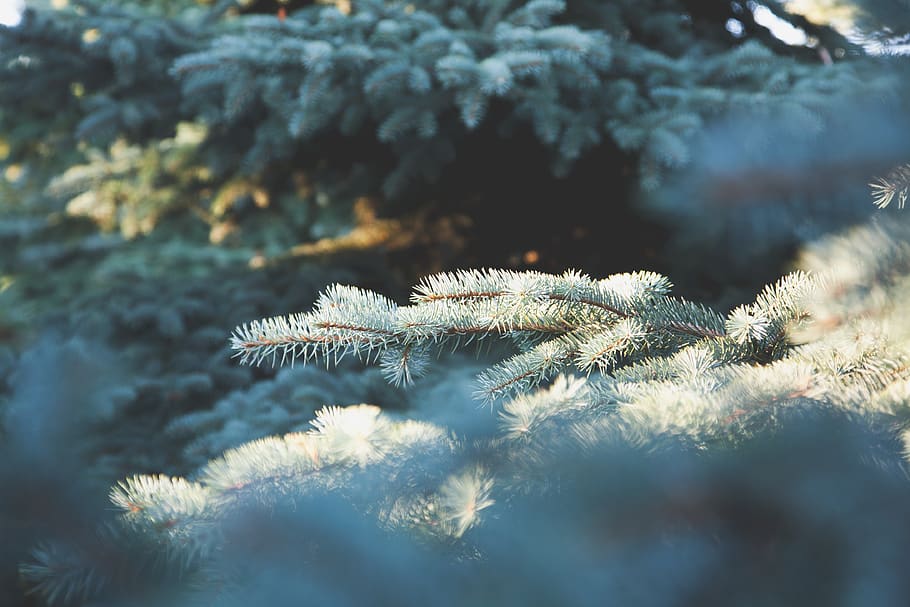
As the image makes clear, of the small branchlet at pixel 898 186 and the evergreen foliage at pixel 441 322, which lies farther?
the small branchlet at pixel 898 186

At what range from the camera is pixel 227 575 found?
66cm

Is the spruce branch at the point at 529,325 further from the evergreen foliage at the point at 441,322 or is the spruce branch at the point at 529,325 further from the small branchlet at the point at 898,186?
the small branchlet at the point at 898,186

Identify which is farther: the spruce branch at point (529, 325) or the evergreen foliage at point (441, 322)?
the spruce branch at point (529, 325)

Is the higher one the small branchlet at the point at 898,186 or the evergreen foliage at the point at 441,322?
the small branchlet at the point at 898,186

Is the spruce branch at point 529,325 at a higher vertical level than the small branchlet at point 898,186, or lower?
lower

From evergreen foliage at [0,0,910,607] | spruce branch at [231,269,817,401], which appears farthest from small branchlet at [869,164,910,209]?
spruce branch at [231,269,817,401]

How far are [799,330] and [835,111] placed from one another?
52.9 inches

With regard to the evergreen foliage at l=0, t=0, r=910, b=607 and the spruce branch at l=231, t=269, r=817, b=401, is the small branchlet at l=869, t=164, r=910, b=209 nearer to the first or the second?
the evergreen foliage at l=0, t=0, r=910, b=607

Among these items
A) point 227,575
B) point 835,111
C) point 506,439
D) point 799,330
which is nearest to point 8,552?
point 227,575

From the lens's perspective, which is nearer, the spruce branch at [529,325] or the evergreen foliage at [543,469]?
the evergreen foliage at [543,469]

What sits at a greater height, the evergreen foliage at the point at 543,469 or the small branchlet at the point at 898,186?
the small branchlet at the point at 898,186

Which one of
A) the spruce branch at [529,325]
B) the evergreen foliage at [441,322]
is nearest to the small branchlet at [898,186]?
the evergreen foliage at [441,322]

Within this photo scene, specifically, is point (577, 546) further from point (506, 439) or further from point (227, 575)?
point (227, 575)

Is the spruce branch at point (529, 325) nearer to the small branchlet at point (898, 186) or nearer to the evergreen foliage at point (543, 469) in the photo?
the evergreen foliage at point (543, 469)
